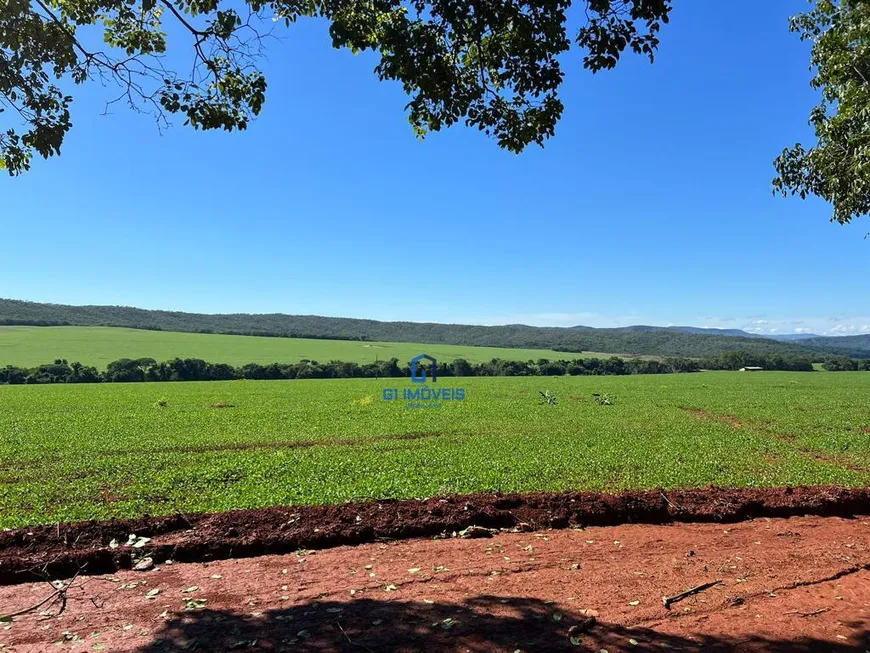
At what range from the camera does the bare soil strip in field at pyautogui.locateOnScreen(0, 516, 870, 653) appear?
12.7 ft

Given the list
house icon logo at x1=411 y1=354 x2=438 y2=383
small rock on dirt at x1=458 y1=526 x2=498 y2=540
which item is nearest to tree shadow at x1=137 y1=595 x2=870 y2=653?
small rock on dirt at x1=458 y1=526 x2=498 y2=540

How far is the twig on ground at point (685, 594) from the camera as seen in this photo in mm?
4556

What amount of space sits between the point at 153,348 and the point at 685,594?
83282mm

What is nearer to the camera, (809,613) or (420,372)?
(809,613)

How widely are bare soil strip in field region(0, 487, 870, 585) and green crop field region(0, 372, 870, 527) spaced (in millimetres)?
3177

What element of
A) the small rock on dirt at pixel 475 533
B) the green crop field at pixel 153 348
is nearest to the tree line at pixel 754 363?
the green crop field at pixel 153 348

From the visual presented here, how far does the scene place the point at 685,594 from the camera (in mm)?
4691

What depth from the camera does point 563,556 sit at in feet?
18.8

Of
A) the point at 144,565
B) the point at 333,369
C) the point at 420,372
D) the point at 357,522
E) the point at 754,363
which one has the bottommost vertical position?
the point at 333,369

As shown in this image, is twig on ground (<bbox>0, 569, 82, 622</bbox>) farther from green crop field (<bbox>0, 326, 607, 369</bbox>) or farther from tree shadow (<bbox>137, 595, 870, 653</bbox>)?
green crop field (<bbox>0, 326, 607, 369</bbox>)

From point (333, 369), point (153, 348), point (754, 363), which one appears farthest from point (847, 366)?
point (153, 348)

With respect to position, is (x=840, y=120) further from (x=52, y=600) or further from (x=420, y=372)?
(x=420, y=372)

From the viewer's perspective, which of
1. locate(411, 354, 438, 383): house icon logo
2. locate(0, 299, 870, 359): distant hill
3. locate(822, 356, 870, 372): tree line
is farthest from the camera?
locate(0, 299, 870, 359): distant hill

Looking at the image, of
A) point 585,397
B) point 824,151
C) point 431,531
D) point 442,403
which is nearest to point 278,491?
point 431,531
